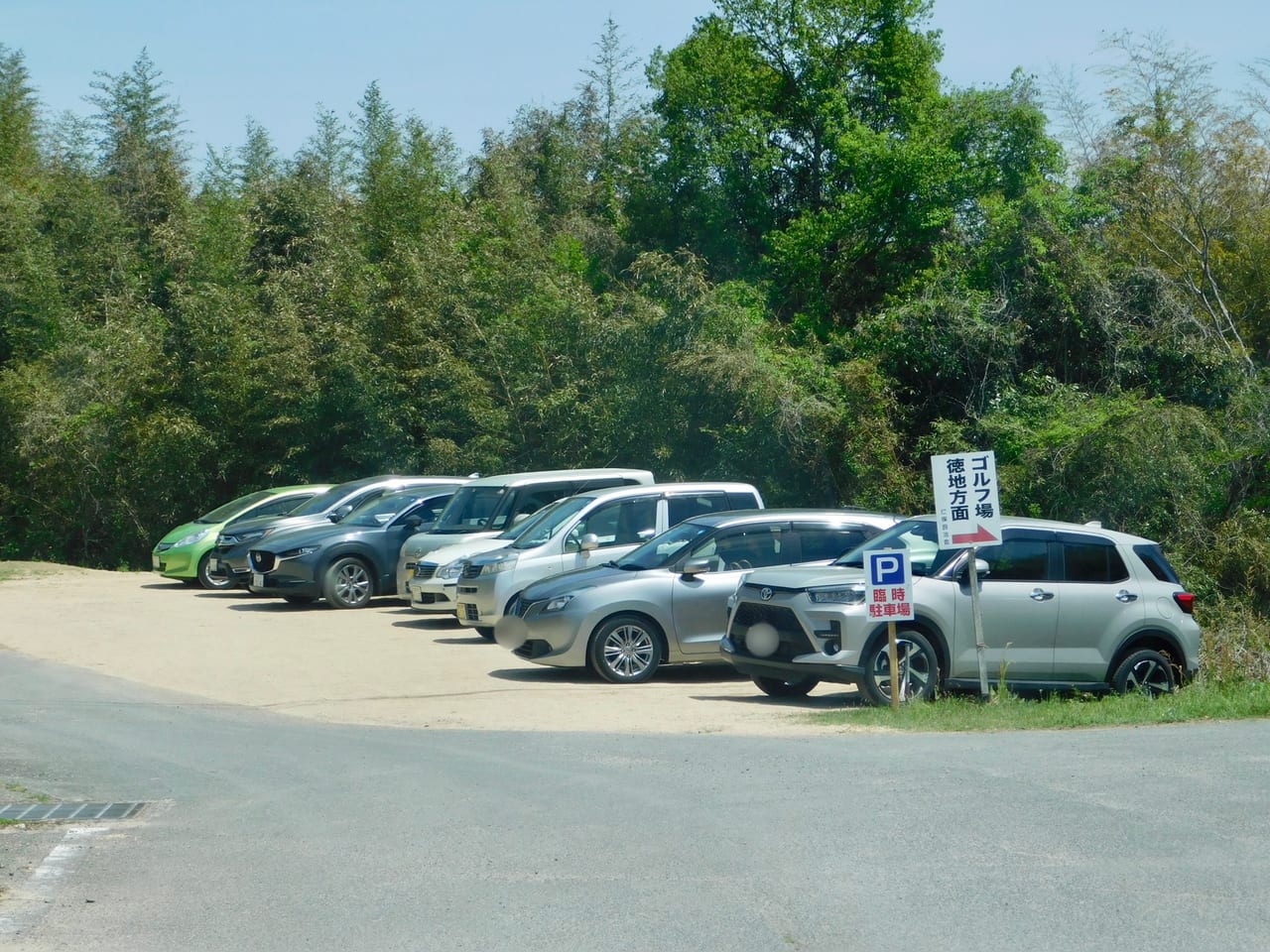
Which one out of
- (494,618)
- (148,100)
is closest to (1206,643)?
(494,618)

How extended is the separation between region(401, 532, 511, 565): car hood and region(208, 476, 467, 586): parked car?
2.94 m

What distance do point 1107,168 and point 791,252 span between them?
6931 mm

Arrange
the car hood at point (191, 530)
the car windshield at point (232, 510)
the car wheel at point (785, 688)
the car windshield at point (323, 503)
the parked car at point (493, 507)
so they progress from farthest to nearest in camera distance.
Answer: the car windshield at point (232, 510) < the car hood at point (191, 530) < the car windshield at point (323, 503) < the parked car at point (493, 507) < the car wheel at point (785, 688)

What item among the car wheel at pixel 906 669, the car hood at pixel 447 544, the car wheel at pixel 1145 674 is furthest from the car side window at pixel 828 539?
the car hood at pixel 447 544

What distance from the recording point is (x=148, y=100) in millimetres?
55188

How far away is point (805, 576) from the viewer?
12.8 m

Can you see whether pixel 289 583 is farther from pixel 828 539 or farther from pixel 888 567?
pixel 888 567

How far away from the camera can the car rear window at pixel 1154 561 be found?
43.7ft

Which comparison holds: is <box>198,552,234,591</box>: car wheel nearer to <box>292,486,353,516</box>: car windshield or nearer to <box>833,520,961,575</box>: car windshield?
<box>292,486,353,516</box>: car windshield

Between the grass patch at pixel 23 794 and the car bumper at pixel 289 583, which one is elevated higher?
the car bumper at pixel 289 583

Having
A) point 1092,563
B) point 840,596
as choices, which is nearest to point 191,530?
point 840,596

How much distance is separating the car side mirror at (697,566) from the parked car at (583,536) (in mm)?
2211

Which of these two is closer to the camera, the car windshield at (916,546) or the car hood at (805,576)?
the car hood at (805,576)

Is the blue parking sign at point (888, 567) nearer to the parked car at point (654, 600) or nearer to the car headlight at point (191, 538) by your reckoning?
the parked car at point (654, 600)
